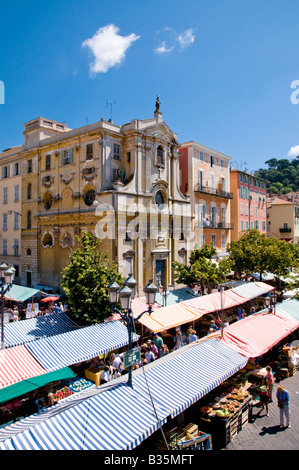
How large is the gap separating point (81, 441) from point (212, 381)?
169 inches

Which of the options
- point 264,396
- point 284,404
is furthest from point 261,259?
point 284,404

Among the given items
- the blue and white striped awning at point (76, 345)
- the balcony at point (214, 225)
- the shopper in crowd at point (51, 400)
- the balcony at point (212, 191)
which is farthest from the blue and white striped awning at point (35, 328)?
the balcony at point (212, 191)

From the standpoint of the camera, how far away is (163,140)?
28641 mm

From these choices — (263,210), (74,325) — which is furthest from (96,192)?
(263,210)

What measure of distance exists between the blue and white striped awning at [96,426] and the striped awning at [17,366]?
2868 millimetres

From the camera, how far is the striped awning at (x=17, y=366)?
33.6 feet

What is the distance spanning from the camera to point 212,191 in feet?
117

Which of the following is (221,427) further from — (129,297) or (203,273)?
(203,273)

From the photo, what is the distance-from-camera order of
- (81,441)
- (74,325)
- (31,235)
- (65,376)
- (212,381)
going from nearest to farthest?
(81,441) < (212,381) < (65,376) < (74,325) < (31,235)

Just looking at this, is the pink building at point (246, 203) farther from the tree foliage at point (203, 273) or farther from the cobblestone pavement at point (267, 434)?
the cobblestone pavement at point (267, 434)

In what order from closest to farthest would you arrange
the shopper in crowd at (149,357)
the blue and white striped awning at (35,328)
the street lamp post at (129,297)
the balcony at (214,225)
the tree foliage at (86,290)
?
the street lamp post at (129,297)
the shopper in crowd at (149,357)
the blue and white striped awning at (35,328)
the tree foliage at (86,290)
the balcony at (214,225)

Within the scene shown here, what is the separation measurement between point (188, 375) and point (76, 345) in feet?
15.3
